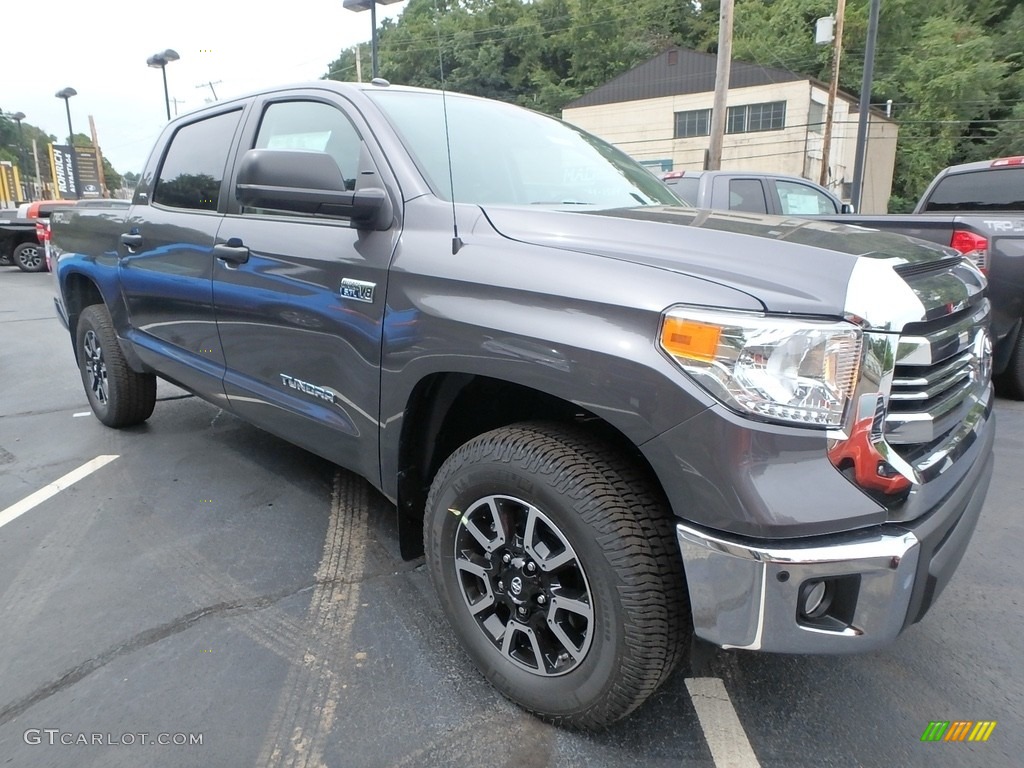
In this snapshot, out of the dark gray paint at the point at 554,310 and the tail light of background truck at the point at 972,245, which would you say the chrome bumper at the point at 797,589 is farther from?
the tail light of background truck at the point at 972,245

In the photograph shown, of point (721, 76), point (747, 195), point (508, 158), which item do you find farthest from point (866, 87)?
point (508, 158)

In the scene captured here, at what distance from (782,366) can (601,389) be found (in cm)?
41

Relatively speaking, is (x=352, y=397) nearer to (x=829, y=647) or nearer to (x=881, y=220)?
(x=829, y=647)

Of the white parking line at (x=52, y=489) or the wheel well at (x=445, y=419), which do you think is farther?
the white parking line at (x=52, y=489)

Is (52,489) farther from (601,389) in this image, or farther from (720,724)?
(720,724)

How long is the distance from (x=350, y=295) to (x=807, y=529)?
1.60 meters

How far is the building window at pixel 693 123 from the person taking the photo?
36688mm

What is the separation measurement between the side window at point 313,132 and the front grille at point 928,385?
1931 mm

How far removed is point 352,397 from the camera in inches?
99.4

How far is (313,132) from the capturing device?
9.70 ft

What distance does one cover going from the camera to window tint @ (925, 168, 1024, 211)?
6336mm

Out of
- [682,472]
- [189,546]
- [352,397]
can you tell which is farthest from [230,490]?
[682,472]

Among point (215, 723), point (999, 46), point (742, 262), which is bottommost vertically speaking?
point (215, 723)

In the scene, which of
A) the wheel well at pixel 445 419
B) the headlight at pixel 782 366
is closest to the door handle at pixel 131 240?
the wheel well at pixel 445 419
